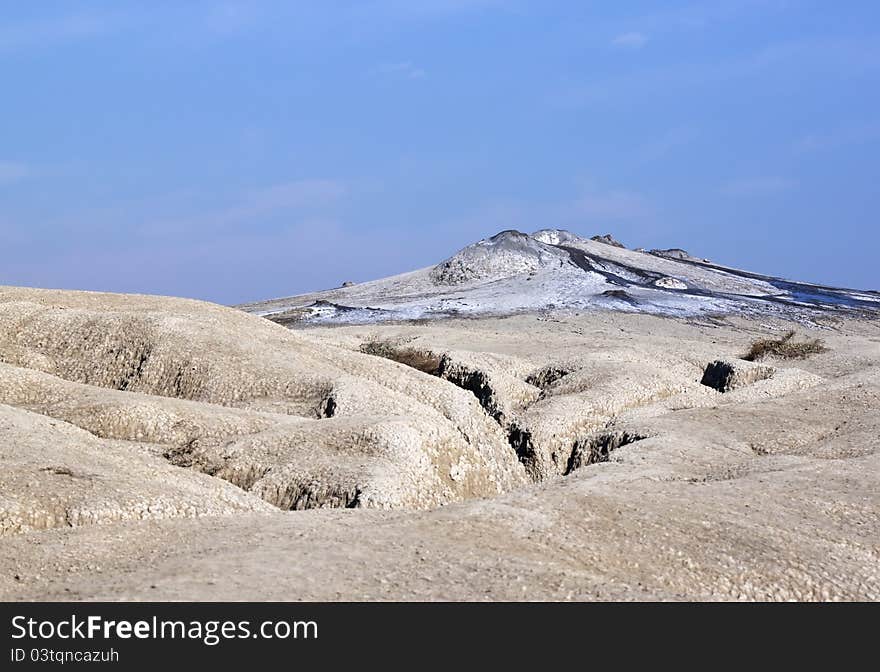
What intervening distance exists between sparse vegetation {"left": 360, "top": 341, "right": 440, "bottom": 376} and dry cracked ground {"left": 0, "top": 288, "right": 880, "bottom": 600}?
0.15m

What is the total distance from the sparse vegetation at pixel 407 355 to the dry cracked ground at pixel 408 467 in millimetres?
154

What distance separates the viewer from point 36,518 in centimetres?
1636

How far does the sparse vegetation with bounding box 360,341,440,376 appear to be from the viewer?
3796cm

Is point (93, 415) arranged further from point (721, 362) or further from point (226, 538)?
point (721, 362)

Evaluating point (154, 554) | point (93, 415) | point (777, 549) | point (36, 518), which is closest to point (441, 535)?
point (154, 554)

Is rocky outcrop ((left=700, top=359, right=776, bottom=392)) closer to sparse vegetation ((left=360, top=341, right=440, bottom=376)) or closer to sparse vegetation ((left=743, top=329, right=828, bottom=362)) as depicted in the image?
sparse vegetation ((left=743, top=329, right=828, bottom=362))

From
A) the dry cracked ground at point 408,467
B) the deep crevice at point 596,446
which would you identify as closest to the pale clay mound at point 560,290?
the dry cracked ground at point 408,467

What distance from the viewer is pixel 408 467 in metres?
22.0

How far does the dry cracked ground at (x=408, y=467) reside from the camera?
1409 centimetres

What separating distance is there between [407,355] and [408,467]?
59.5 ft

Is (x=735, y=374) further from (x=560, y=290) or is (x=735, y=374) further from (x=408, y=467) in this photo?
(x=560, y=290)

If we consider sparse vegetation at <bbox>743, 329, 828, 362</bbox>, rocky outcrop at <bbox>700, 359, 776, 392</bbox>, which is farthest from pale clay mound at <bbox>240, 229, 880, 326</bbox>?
rocky outcrop at <bbox>700, 359, 776, 392</bbox>

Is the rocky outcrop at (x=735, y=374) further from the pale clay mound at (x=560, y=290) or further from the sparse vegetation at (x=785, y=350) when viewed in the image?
the pale clay mound at (x=560, y=290)
